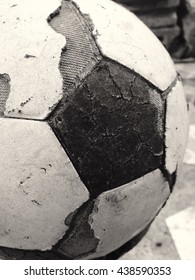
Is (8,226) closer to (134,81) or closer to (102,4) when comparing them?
(134,81)

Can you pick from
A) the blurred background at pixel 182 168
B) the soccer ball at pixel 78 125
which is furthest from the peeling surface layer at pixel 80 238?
the blurred background at pixel 182 168

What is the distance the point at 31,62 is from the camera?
1.49 metres

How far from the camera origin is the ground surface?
2143mm

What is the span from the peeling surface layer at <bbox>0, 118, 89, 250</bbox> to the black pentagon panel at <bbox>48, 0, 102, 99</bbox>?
0.54 feet

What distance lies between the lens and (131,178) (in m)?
1.57

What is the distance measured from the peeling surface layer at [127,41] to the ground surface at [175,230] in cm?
81

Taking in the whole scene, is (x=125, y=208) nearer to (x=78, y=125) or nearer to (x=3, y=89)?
(x=78, y=125)

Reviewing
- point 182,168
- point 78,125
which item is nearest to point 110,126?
point 78,125

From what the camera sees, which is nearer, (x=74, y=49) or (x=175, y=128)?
(x=74, y=49)

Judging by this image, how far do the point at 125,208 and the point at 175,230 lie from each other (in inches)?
28.5

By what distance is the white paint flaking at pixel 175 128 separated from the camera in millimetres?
1640

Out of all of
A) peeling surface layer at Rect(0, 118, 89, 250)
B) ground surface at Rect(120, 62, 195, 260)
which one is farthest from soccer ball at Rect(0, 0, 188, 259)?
ground surface at Rect(120, 62, 195, 260)

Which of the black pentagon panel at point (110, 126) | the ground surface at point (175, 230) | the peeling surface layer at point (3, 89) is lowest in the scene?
the ground surface at point (175, 230)

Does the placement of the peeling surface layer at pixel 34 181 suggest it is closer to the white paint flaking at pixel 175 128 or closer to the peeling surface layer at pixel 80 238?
the peeling surface layer at pixel 80 238
